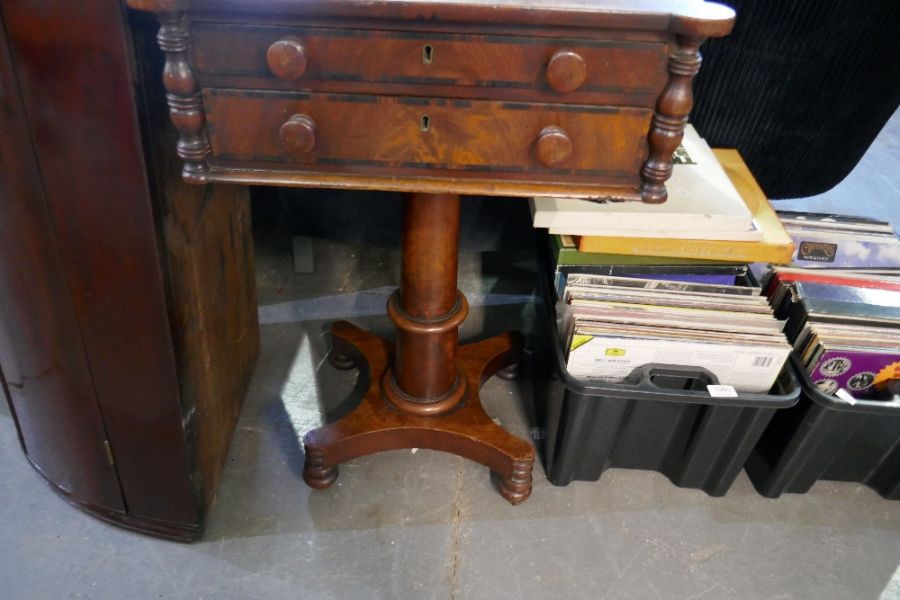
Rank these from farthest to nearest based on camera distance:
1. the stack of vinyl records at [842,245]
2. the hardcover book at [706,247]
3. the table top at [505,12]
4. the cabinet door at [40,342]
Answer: the stack of vinyl records at [842,245]
the hardcover book at [706,247]
the cabinet door at [40,342]
the table top at [505,12]

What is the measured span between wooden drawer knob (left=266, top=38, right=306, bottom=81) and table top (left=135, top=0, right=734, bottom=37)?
3 centimetres

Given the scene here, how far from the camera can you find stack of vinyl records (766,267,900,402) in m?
1.08

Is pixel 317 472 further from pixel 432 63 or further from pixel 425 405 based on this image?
pixel 432 63

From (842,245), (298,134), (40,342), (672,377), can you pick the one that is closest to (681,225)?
(672,377)

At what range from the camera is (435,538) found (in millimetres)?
1100

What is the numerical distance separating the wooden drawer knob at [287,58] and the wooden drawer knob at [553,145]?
0.24m

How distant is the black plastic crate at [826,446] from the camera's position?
108cm

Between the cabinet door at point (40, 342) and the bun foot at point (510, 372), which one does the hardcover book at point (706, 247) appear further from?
the cabinet door at point (40, 342)

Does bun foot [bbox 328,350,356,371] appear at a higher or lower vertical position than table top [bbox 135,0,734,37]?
lower

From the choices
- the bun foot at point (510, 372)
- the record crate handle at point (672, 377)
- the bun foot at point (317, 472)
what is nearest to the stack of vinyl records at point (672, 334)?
the record crate handle at point (672, 377)

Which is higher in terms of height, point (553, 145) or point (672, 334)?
point (553, 145)

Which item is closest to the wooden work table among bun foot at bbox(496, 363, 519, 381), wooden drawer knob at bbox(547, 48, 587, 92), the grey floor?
wooden drawer knob at bbox(547, 48, 587, 92)

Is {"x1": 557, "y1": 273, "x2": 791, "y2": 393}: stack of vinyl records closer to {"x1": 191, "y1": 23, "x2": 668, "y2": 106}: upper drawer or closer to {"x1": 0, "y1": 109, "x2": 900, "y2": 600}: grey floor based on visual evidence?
{"x1": 0, "y1": 109, "x2": 900, "y2": 600}: grey floor

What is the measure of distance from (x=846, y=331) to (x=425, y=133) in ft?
2.49
